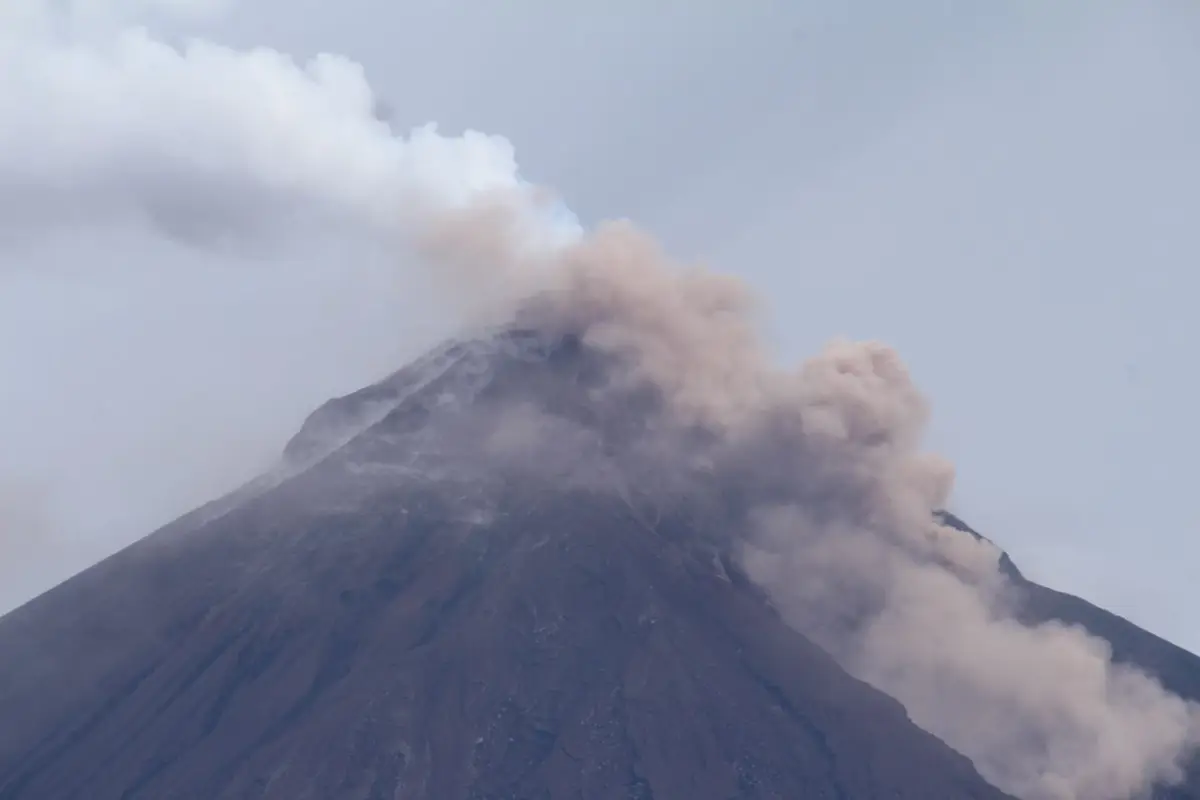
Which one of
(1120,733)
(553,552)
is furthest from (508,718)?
(1120,733)

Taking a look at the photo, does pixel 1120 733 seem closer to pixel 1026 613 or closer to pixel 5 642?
pixel 1026 613

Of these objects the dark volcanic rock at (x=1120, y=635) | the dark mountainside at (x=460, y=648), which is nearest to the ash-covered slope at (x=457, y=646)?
the dark mountainside at (x=460, y=648)

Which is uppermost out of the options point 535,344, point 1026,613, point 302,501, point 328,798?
point 535,344

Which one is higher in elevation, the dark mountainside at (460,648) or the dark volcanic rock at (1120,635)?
the dark volcanic rock at (1120,635)

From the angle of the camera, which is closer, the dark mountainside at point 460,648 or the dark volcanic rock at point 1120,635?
the dark mountainside at point 460,648

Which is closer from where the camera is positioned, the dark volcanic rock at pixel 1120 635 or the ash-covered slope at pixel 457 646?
the ash-covered slope at pixel 457 646

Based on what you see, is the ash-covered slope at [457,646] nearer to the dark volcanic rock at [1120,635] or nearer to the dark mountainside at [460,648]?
the dark mountainside at [460,648]

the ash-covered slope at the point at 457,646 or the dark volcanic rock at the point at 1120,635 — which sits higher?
the dark volcanic rock at the point at 1120,635
